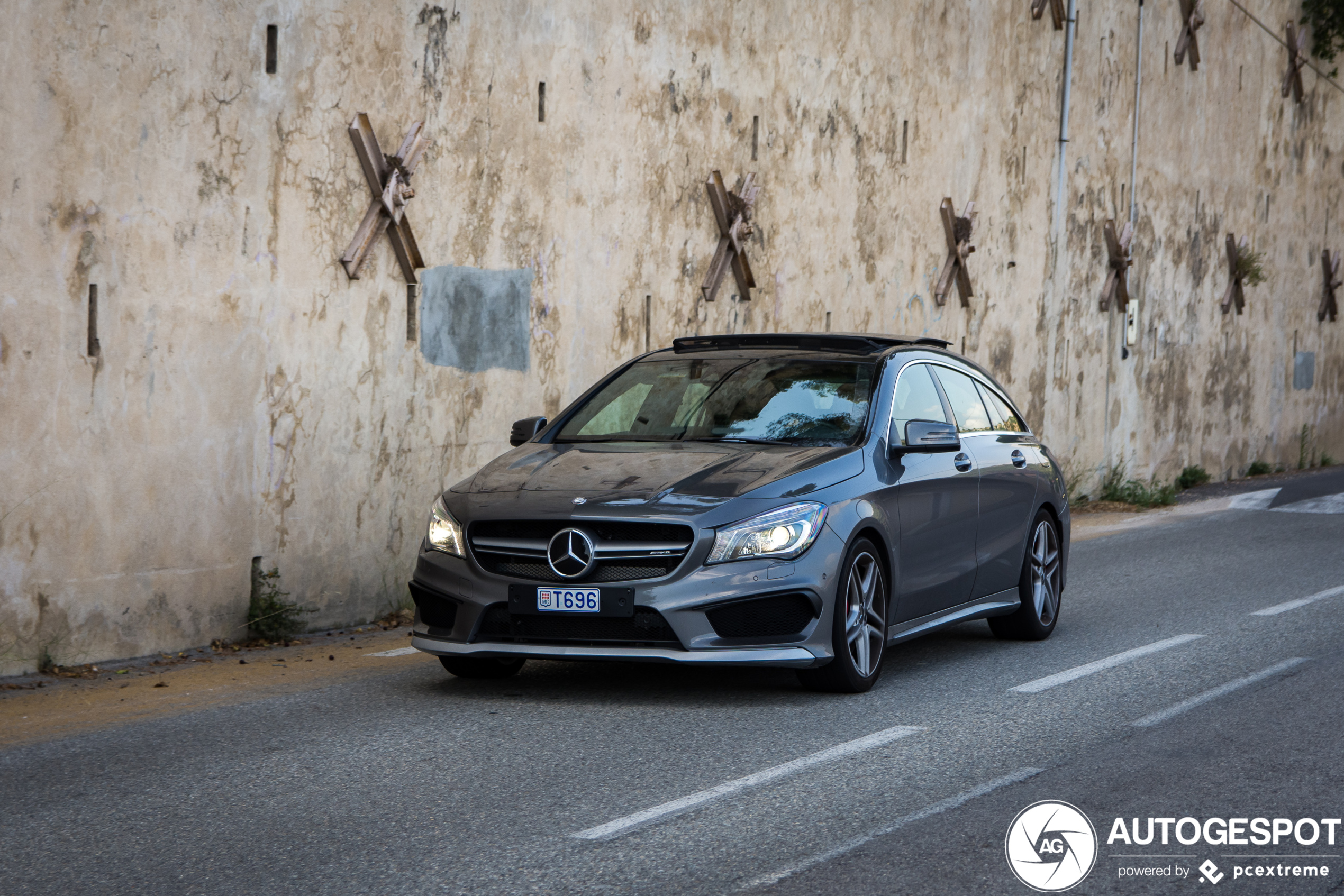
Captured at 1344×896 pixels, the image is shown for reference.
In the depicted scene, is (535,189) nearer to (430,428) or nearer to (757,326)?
(430,428)

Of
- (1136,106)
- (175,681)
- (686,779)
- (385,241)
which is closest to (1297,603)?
(686,779)

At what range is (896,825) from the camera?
5082 millimetres

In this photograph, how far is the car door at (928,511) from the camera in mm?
7637

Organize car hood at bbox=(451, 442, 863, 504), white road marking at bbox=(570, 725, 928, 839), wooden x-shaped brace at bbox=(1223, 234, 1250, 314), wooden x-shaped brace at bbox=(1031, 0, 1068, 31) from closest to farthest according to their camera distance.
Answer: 1. white road marking at bbox=(570, 725, 928, 839)
2. car hood at bbox=(451, 442, 863, 504)
3. wooden x-shaped brace at bbox=(1031, 0, 1068, 31)
4. wooden x-shaped brace at bbox=(1223, 234, 1250, 314)

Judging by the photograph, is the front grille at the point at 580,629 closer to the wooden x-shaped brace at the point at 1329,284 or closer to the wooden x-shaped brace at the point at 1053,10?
the wooden x-shaped brace at the point at 1053,10

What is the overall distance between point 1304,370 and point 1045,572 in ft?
63.9

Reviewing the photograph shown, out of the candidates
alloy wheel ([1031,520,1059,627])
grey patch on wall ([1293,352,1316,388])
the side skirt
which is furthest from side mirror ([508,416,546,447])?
grey patch on wall ([1293,352,1316,388])

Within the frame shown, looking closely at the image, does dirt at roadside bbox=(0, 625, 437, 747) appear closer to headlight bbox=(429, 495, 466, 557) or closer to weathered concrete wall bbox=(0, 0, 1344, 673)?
weathered concrete wall bbox=(0, 0, 1344, 673)

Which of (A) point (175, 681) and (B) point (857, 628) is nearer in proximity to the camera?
(B) point (857, 628)

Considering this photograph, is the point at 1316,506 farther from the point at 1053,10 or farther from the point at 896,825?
the point at 896,825

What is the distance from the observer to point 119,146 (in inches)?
328

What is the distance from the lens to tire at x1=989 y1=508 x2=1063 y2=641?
9.00 meters

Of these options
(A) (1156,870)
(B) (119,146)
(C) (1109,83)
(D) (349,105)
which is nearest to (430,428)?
(D) (349,105)

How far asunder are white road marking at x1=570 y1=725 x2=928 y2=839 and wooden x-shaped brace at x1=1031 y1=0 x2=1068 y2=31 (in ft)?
45.0
